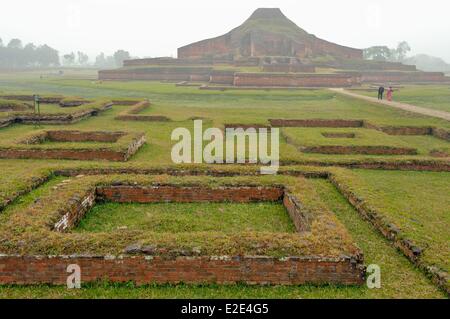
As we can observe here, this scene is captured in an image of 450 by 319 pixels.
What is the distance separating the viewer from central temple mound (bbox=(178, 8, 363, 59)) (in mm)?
43281

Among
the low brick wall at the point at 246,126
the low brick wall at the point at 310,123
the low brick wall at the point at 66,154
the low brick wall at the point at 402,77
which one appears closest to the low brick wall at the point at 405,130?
the low brick wall at the point at 310,123

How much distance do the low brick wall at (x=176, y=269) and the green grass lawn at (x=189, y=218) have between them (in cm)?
97

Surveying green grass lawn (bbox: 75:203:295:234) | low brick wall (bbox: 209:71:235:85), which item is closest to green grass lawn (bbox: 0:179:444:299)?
green grass lawn (bbox: 75:203:295:234)

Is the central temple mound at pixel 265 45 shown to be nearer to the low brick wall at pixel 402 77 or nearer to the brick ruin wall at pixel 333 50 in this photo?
the brick ruin wall at pixel 333 50

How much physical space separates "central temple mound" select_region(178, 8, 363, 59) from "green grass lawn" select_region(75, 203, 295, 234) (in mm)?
38628

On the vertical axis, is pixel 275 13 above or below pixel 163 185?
above

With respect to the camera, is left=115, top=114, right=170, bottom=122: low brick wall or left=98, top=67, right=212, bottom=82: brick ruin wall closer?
left=115, top=114, right=170, bottom=122: low brick wall

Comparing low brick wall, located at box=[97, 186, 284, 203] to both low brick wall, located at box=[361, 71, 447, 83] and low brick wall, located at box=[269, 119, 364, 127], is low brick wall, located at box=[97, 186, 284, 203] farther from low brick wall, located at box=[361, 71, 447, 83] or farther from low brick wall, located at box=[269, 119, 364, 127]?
low brick wall, located at box=[361, 71, 447, 83]

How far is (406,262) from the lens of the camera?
11.9ft

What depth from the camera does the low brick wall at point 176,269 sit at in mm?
3264

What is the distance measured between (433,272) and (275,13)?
5243 centimetres
